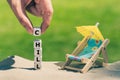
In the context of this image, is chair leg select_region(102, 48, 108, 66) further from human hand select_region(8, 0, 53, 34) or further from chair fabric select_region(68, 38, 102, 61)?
human hand select_region(8, 0, 53, 34)

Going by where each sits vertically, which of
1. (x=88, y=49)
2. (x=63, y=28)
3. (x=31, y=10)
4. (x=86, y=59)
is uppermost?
(x=31, y=10)

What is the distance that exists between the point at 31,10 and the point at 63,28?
3.25 feet

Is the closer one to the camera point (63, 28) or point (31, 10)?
point (31, 10)

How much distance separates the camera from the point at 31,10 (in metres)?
9.70

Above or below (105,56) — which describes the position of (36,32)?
above

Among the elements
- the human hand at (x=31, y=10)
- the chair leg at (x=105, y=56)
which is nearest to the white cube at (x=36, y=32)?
the human hand at (x=31, y=10)

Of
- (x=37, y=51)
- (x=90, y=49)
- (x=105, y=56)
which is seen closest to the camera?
(x=37, y=51)

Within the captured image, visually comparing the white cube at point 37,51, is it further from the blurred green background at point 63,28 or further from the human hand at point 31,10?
the blurred green background at point 63,28

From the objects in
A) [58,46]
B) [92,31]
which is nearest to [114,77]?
[92,31]

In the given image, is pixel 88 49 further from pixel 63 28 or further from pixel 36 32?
pixel 36 32

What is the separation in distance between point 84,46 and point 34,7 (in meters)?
1.28

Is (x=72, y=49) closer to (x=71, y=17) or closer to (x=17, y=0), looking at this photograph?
(x=71, y=17)

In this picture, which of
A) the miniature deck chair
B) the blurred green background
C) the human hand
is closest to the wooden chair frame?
the miniature deck chair

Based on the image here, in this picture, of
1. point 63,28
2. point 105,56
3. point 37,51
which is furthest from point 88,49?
point 37,51
